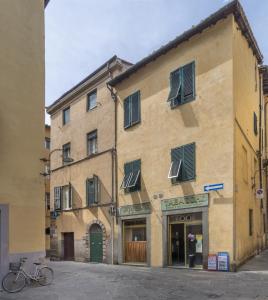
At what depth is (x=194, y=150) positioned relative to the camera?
1897 centimetres

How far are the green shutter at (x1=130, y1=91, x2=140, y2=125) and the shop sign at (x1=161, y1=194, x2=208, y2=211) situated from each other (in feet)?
15.8

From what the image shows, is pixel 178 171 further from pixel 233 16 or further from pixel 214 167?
pixel 233 16

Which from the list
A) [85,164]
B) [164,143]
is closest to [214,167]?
[164,143]

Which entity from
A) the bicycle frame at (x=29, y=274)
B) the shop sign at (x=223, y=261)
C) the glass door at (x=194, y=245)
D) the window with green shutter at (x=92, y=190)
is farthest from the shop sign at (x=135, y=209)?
the bicycle frame at (x=29, y=274)

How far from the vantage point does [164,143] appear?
20.8m

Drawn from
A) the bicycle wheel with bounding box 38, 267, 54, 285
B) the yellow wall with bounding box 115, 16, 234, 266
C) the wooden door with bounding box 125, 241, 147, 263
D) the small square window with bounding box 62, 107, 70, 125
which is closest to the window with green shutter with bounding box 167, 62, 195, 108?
the yellow wall with bounding box 115, 16, 234, 266

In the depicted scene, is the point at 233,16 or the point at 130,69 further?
the point at 130,69

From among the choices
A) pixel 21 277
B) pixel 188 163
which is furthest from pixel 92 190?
pixel 21 277

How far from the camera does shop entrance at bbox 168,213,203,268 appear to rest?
1845 centimetres

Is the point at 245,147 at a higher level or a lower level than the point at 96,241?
higher

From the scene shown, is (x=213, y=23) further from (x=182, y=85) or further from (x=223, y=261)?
(x=223, y=261)

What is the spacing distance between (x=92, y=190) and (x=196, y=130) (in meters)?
9.36

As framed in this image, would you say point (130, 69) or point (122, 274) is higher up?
point (130, 69)

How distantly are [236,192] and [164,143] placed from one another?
181 inches
